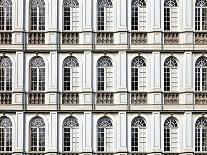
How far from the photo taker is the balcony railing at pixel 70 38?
232 feet

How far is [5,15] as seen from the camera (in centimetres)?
7112

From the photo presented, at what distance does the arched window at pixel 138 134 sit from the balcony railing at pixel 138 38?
200 inches

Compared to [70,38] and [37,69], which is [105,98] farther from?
[37,69]

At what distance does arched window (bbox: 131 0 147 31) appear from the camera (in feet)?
233

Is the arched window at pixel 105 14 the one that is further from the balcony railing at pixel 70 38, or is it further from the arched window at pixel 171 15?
the arched window at pixel 171 15

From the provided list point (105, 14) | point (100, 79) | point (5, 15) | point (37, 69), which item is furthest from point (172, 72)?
point (5, 15)

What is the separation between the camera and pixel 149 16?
71125mm

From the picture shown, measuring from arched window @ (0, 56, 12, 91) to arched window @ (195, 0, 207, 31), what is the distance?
12.8 metres

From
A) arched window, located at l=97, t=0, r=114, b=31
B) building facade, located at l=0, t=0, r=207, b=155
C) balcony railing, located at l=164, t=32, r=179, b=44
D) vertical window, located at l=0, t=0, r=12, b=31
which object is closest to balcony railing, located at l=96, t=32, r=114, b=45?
building facade, located at l=0, t=0, r=207, b=155

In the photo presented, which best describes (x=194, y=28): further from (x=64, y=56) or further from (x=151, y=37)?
(x=64, y=56)

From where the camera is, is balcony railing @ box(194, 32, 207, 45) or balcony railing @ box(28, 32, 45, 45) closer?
balcony railing @ box(28, 32, 45, 45)

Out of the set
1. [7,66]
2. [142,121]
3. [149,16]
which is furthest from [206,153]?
[7,66]

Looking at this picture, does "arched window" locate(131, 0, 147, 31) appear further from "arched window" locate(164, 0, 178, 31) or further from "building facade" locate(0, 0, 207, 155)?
"arched window" locate(164, 0, 178, 31)

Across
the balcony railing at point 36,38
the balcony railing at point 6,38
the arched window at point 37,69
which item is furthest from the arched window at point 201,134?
the balcony railing at point 6,38
